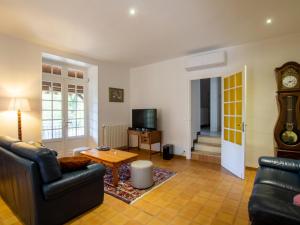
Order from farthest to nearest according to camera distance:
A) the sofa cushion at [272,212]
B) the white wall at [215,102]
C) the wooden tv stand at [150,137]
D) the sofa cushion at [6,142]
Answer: the white wall at [215,102] < the wooden tv stand at [150,137] < the sofa cushion at [6,142] < the sofa cushion at [272,212]

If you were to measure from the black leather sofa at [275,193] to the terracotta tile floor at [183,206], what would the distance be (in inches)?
21.1

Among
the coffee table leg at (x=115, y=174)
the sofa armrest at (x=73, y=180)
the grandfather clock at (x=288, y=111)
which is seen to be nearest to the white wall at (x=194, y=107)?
the grandfather clock at (x=288, y=111)

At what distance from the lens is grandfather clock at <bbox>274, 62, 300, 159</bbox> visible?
9.70ft

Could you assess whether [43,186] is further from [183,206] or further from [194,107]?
[194,107]

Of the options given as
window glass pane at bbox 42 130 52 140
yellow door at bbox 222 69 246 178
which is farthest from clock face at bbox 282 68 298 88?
window glass pane at bbox 42 130 52 140

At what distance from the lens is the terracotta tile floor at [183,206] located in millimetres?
2035

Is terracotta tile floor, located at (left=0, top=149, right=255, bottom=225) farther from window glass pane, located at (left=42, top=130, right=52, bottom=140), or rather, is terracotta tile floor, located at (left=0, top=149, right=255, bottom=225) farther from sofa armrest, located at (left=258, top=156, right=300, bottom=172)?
window glass pane, located at (left=42, top=130, right=52, bottom=140)

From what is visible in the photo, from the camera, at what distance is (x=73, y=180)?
76.5 inches

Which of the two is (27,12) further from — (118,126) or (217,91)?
(217,91)

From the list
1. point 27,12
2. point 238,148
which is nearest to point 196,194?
point 238,148

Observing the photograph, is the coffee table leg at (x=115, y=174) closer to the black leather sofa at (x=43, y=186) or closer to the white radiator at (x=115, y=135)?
the black leather sofa at (x=43, y=186)

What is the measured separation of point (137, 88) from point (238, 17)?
3.47 meters

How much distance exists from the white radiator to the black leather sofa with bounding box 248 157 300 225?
12.2ft

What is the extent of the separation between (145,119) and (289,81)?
10.4 feet
